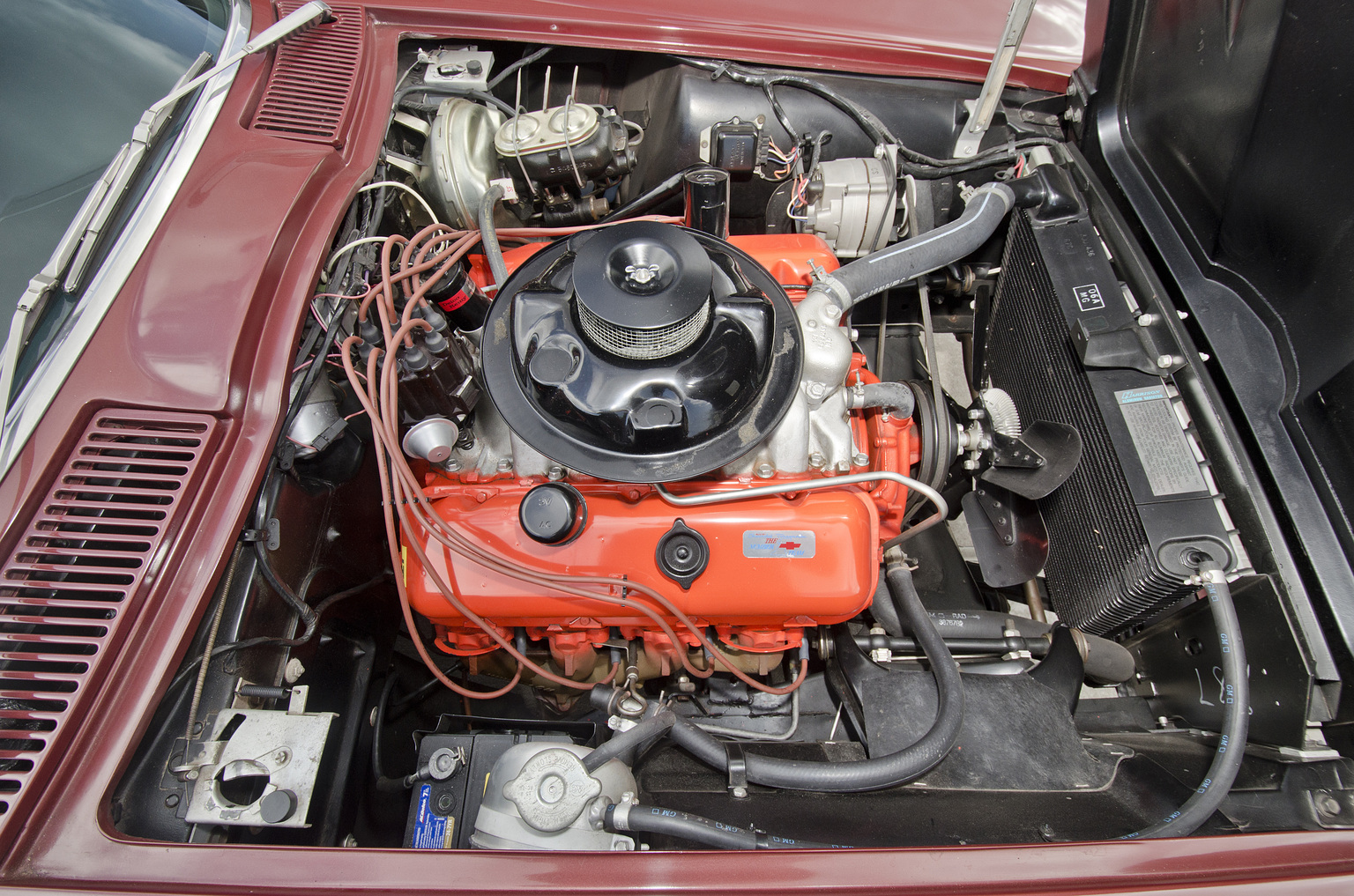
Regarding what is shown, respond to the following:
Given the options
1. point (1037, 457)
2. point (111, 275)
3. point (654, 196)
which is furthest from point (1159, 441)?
point (111, 275)

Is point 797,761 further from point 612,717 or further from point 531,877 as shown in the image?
point 531,877

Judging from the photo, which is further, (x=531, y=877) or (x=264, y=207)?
(x=264, y=207)

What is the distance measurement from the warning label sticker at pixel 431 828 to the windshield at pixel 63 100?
979 mm

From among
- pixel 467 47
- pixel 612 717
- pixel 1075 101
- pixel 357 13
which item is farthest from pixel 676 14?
pixel 612 717

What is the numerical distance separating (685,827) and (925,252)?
47.1 inches

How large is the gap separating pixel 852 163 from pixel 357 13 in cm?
134

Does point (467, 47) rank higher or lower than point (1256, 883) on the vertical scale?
higher

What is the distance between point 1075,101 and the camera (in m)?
1.72

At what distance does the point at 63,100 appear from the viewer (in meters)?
1.28

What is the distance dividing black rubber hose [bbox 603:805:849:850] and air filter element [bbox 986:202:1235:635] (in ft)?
2.66

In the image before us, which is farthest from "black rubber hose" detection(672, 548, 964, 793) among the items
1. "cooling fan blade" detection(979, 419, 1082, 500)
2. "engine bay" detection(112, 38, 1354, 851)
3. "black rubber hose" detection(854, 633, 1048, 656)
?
"cooling fan blade" detection(979, 419, 1082, 500)

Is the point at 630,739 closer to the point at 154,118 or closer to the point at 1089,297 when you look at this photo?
the point at 1089,297

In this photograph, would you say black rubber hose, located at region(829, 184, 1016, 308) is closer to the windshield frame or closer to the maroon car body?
the maroon car body

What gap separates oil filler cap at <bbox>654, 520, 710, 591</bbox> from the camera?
111 cm
